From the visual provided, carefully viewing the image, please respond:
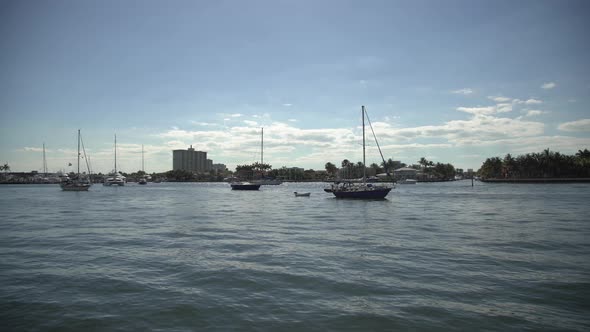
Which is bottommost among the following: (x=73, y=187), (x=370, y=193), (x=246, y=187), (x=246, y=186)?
(x=246, y=187)

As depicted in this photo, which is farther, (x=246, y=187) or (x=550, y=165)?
(x=550, y=165)

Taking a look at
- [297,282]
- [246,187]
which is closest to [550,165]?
[246,187]

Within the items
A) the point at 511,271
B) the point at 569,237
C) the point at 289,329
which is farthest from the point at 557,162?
the point at 289,329

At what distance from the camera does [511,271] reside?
1435 centimetres

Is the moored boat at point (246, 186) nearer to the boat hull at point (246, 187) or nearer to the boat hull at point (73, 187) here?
the boat hull at point (246, 187)

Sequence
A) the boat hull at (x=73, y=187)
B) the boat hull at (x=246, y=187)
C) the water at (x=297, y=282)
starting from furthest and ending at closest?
the boat hull at (x=246, y=187)
the boat hull at (x=73, y=187)
the water at (x=297, y=282)

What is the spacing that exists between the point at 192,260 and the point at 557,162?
682 feet

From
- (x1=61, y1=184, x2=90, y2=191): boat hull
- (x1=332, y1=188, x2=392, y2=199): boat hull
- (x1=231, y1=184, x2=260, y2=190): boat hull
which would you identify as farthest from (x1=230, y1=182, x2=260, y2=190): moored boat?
(x1=332, y1=188, x2=392, y2=199): boat hull

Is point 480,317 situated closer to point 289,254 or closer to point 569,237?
point 289,254

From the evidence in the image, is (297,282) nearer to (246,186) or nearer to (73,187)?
(246,186)

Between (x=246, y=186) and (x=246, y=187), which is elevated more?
(x=246, y=186)

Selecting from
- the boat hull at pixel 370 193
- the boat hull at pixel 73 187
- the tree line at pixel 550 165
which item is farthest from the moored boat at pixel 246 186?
the tree line at pixel 550 165

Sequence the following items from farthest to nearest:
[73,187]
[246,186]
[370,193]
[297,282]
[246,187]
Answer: [246,187]
[246,186]
[73,187]
[370,193]
[297,282]

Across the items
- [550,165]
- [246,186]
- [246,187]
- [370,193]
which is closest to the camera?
[370,193]
